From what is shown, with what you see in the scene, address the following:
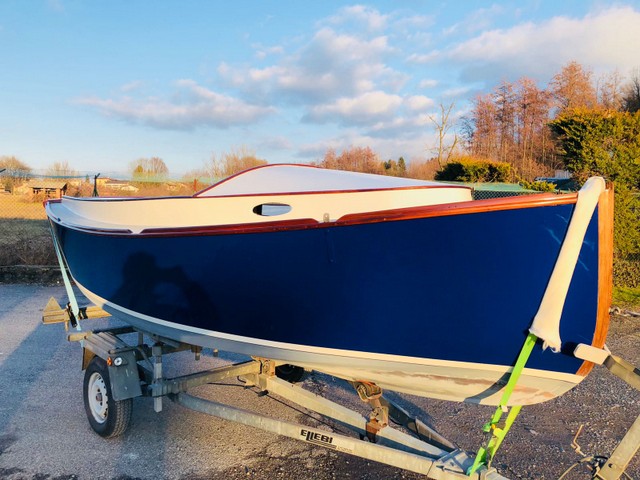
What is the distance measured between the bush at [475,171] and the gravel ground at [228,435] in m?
9.32

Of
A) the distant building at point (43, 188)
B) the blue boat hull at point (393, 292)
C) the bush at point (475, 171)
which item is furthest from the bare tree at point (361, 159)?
the blue boat hull at point (393, 292)

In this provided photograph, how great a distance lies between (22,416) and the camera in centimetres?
388

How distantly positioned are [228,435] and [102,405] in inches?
35.9

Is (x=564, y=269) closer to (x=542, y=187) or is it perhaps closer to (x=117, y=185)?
(x=542, y=187)

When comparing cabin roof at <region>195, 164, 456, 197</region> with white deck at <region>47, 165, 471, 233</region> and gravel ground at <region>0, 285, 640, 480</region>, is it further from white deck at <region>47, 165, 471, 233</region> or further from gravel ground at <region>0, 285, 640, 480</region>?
gravel ground at <region>0, 285, 640, 480</region>

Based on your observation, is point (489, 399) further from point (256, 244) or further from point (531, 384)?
point (256, 244)

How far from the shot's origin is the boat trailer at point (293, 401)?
2467 mm

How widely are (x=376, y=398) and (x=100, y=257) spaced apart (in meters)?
2.37

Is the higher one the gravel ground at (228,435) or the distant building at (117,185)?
the distant building at (117,185)

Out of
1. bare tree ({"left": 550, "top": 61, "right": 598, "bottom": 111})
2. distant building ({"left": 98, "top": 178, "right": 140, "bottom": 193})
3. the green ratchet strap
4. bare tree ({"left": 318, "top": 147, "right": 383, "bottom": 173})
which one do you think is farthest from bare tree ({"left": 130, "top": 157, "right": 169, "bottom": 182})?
bare tree ({"left": 550, "top": 61, "right": 598, "bottom": 111})

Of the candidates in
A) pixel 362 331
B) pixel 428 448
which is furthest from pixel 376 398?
pixel 362 331

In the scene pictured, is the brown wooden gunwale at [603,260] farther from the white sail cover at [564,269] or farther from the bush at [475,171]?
the bush at [475,171]

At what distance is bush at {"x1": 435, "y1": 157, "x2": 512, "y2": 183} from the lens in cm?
1393

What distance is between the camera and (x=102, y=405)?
371cm
